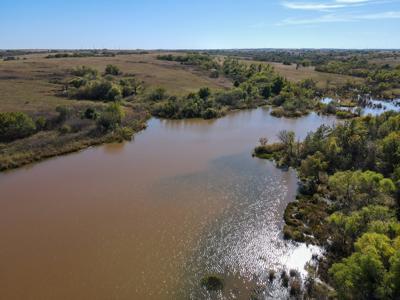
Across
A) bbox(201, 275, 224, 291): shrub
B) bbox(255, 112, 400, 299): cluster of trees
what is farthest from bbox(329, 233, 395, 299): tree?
bbox(201, 275, 224, 291): shrub

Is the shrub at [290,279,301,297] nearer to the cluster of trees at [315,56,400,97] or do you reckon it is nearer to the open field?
the open field

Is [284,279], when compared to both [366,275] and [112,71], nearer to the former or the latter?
[366,275]

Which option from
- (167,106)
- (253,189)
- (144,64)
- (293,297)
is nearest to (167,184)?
(253,189)

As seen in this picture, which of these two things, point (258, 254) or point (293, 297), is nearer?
point (293, 297)

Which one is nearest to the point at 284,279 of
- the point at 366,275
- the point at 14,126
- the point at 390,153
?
the point at 366,275

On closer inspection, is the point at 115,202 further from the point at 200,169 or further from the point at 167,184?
the point at 200,169

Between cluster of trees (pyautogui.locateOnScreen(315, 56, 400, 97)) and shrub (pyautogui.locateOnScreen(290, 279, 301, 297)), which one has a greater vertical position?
cluster of trees (pyautogui.locateOnScreen(315, 56, 400, 97))
